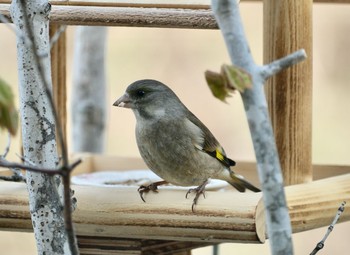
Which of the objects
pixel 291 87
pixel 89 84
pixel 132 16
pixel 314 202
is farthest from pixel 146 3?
pixel 89 84

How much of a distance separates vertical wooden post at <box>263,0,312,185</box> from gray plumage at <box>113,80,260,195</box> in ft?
0.90

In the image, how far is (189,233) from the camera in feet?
9.56

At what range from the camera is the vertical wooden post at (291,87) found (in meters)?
3.46

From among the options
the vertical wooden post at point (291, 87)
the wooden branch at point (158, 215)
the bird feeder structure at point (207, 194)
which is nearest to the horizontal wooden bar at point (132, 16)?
the bird feeder structure at point (207, 194)

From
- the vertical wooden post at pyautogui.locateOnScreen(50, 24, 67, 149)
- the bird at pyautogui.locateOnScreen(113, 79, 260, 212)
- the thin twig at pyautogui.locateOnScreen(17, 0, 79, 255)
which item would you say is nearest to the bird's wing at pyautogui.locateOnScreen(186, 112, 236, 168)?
the bird at pyautogui.locateOnScreen(113, 79, 260, 212)

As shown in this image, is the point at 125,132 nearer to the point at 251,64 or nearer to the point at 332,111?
the point at 332,111

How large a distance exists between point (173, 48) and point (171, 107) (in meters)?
5.88

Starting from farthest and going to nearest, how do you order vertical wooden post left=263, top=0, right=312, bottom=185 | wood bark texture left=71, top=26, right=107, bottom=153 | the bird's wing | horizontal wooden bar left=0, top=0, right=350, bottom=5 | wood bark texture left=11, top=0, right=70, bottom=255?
wood bark texture left=71, top=26, right=107, bottom=153 < the bird's wing < vertical wooden post left=263, top=0, right=312, bottom=185 < horizontal wooden bar left=0, top=0, right=350, bottom=5 < wood bark texture left=11, top=0, right=70, bottom=255

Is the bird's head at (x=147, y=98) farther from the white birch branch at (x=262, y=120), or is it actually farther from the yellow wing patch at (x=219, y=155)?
the white birch branch at (x=262, y=120)

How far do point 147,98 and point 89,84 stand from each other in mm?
1424

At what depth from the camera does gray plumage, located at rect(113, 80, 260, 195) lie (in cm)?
354

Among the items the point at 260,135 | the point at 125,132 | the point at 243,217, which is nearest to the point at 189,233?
the point at 243,217

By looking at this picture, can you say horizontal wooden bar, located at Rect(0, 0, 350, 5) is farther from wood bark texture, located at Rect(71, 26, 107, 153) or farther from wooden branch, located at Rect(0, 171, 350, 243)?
wood bark texture, located at Rect(71, 26, 107, 153)

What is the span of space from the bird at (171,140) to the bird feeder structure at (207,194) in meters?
0.26
